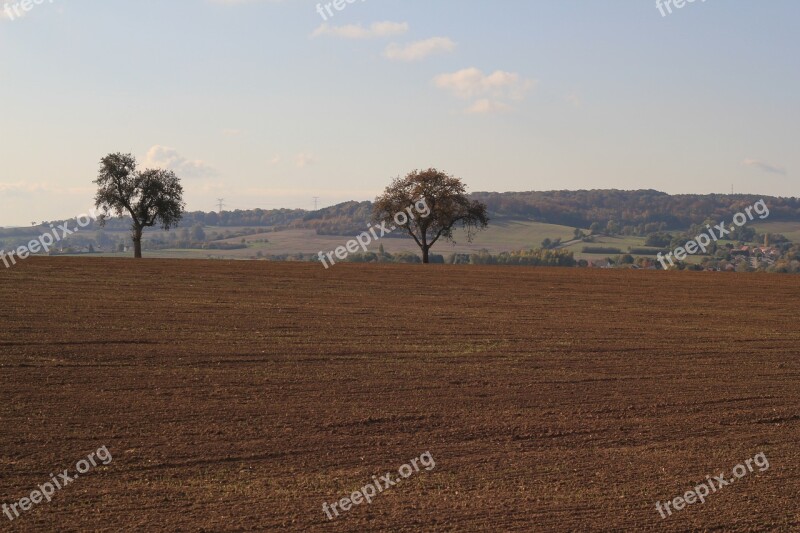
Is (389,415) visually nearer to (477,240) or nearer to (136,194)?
(136,194)

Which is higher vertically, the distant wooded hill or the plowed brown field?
the distant wooded hill

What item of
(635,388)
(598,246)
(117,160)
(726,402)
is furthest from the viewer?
(598,246)

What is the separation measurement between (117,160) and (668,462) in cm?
6678

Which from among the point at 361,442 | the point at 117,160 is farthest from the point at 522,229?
the point at 361,442

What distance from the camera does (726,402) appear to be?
16406 mm

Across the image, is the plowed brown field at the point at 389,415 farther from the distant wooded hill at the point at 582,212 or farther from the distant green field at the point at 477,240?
the distant wooded hill at the point at 582,212

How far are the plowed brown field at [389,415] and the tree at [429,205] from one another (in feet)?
130

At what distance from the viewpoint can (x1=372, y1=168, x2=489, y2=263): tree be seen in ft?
230

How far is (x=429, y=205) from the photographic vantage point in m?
70.1

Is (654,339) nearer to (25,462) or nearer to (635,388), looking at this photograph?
(635,388)

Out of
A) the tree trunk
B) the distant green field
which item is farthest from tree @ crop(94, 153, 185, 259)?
the distant green field

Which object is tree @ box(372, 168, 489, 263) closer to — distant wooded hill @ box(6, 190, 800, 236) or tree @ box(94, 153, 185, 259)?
tree @ box(94, 153, 185, 259)

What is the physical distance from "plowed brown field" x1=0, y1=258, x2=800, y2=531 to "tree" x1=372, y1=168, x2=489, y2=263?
3958 centimetres

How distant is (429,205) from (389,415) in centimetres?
5610
